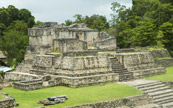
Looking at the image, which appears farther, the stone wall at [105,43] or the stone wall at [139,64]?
the stone wall at [105,43]

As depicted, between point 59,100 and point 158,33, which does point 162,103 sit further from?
point 158,33

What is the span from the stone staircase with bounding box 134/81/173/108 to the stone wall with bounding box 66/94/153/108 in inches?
22.4

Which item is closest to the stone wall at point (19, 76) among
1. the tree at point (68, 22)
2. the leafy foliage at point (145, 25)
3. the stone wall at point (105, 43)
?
the stone wall at point (105, 43)

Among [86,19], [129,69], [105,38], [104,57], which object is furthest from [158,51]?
[86,19]

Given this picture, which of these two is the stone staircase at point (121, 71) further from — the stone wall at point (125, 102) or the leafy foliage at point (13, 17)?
the leafy foliage at point (13, 17)

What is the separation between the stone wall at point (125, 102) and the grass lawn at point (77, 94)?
0.29 meters

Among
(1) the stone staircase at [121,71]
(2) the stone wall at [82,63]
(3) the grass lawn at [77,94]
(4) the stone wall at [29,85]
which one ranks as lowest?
(3) the grass lawn at [77,94]

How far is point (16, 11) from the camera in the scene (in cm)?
5075

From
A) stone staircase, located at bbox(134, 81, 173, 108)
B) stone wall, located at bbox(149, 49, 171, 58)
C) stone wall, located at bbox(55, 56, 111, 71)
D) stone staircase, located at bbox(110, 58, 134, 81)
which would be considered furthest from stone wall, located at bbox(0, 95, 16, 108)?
stone wall, located at bbox(149, 49, 171, 58)

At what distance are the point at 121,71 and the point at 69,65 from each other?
3.79 m

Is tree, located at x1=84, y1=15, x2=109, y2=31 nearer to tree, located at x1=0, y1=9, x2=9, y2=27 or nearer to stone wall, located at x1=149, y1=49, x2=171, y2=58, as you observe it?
A: tree, located at x1=0, y1=9, x2=9, y2=27

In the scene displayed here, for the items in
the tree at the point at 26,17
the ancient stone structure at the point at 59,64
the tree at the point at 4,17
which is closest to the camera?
the ancient stone structure at the point at 59,64

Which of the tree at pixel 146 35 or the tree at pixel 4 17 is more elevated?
the tree at pixel 4 17

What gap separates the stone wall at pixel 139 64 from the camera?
17750 millimetres
